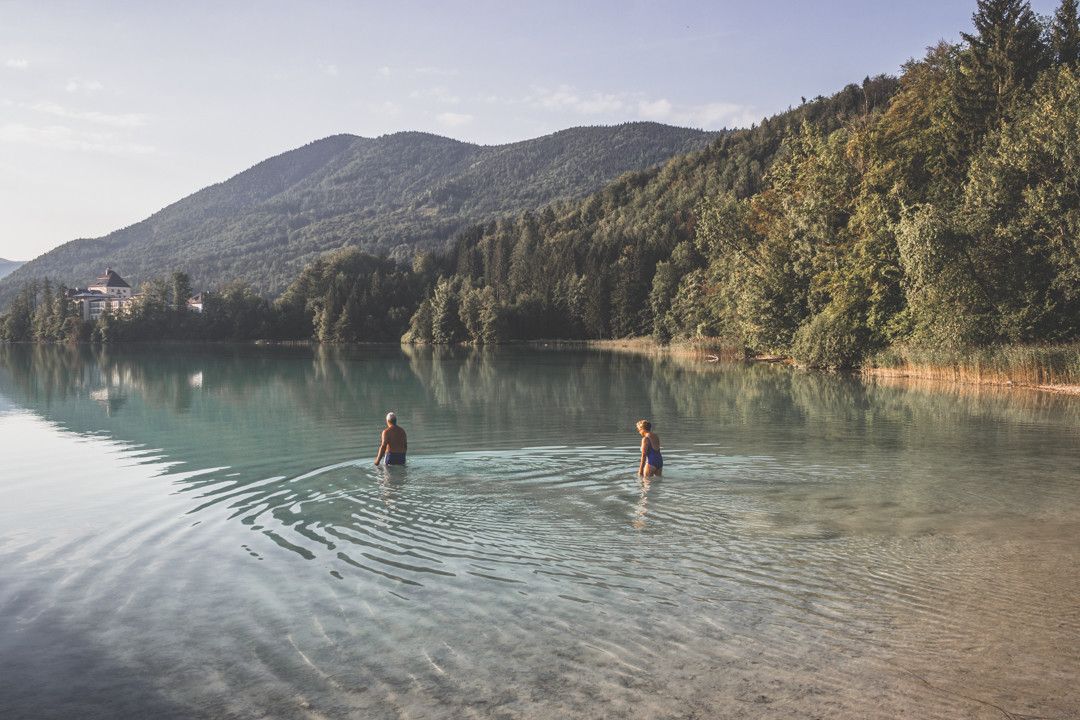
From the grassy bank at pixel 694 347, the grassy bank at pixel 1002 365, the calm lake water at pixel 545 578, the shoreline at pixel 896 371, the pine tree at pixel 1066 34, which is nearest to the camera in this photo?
the calm lake water at pixel 545 578

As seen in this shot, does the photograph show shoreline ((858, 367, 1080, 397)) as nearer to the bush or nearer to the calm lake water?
the bush

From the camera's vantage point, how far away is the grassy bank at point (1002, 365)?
40.6 m

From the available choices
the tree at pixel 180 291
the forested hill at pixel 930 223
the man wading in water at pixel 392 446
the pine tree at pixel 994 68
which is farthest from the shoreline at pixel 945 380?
the tree at pixel 180 291

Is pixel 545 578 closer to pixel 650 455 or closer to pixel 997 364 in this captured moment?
pixel 650 455

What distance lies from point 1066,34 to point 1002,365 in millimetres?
28304

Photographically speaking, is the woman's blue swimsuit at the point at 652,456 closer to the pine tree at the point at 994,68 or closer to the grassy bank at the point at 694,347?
the pine tree at the point at 994,68

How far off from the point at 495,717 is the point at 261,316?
185m

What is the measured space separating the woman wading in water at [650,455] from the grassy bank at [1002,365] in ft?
101

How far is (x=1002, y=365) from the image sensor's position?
144ft

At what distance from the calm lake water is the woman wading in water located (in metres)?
0.40

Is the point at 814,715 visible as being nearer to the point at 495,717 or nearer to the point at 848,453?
the point at 495,717

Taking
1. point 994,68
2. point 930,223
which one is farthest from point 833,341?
point 994,68

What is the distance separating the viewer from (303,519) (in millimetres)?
15016

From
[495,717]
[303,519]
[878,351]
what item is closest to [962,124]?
[878,351]
